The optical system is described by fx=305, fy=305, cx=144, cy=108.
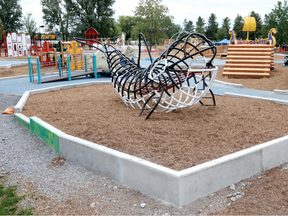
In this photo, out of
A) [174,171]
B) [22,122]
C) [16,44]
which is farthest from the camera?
[16,44]

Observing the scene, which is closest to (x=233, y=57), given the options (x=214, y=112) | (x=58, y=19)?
(x=214, y=112)

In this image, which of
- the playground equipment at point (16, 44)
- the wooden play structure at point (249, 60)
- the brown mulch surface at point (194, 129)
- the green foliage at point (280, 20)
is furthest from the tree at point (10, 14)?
the brown mulch surface at point (194, 129)

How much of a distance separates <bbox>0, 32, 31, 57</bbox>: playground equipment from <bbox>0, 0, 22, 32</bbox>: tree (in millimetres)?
30126

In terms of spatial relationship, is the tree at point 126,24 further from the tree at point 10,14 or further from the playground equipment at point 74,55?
the playground equipment at point 74,55

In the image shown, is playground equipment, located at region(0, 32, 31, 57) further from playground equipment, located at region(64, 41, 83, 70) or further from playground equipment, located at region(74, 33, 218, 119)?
playground equipment, located at region(74, 33, 218, 119)

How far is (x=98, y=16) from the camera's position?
54812mm

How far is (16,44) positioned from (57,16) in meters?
29.8

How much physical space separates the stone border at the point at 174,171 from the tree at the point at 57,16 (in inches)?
2203

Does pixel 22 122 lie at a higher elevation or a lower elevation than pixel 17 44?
lower

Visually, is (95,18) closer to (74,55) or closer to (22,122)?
(74,55)

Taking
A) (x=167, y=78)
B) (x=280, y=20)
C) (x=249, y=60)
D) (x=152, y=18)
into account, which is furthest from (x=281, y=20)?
(x=167, y=78)

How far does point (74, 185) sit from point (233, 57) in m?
11.8

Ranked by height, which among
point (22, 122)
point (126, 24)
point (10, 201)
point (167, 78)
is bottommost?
point (10, 201)

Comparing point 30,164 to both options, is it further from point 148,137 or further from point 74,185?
point 148,137
